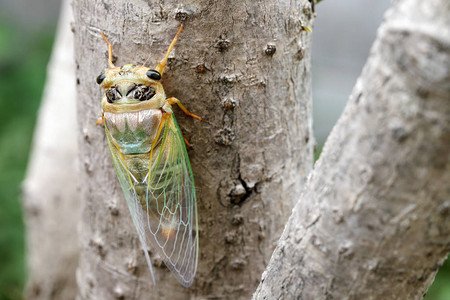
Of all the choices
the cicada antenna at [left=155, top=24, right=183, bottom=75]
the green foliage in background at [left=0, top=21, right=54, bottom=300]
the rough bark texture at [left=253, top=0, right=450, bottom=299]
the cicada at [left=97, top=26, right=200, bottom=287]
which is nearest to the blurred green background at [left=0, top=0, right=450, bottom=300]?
the green foliage in background at [left=0, top=21, right=54, bottom=300]

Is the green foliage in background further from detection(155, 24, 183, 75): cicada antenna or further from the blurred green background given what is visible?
detection(155, 24, 183, 75): cicada antenna

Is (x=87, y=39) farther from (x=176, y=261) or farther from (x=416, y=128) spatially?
(x=416, y=128)

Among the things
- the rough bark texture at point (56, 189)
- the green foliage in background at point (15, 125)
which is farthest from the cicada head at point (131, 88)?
the green foliage in background at point (15, 125)

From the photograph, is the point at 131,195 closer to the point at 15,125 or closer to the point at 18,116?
the point at 15,125

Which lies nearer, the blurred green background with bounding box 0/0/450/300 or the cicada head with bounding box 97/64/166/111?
the cicada head with bounding box 97/64/166/111

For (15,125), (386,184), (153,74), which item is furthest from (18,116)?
(386,184)

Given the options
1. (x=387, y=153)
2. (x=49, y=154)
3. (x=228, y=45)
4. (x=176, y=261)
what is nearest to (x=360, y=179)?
(x=387, y=153)

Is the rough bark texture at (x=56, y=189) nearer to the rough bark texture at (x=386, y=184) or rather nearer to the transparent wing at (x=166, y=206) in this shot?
the transparent wing at (x=166, y=206)
